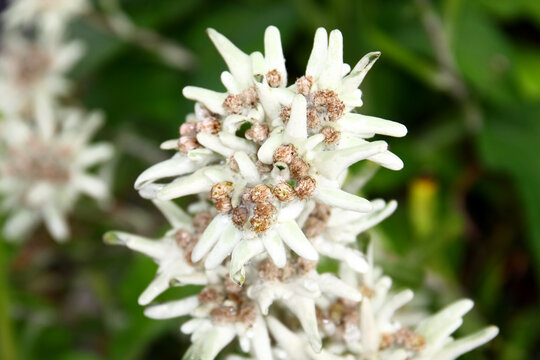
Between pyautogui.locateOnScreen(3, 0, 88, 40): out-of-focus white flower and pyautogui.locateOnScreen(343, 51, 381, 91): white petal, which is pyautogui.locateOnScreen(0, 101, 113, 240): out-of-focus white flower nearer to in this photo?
pyautogui.locateOnScreen(3, 0, 88, 40): out-of-focus white flower

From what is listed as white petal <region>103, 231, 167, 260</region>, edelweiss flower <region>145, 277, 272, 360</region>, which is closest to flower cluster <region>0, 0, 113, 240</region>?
white petal <region>103, 231, 167, 260</region>

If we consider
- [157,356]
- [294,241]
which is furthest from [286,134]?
[157,356]

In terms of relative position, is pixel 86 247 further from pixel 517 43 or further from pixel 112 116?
pixel 517 43

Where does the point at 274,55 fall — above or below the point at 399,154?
below

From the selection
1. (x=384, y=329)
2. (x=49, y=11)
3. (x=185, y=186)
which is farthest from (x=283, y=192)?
(x=49, y=11)

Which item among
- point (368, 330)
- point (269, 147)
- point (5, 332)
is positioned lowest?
point (368, 330)

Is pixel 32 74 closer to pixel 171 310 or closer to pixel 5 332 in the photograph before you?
pixel 5 332
